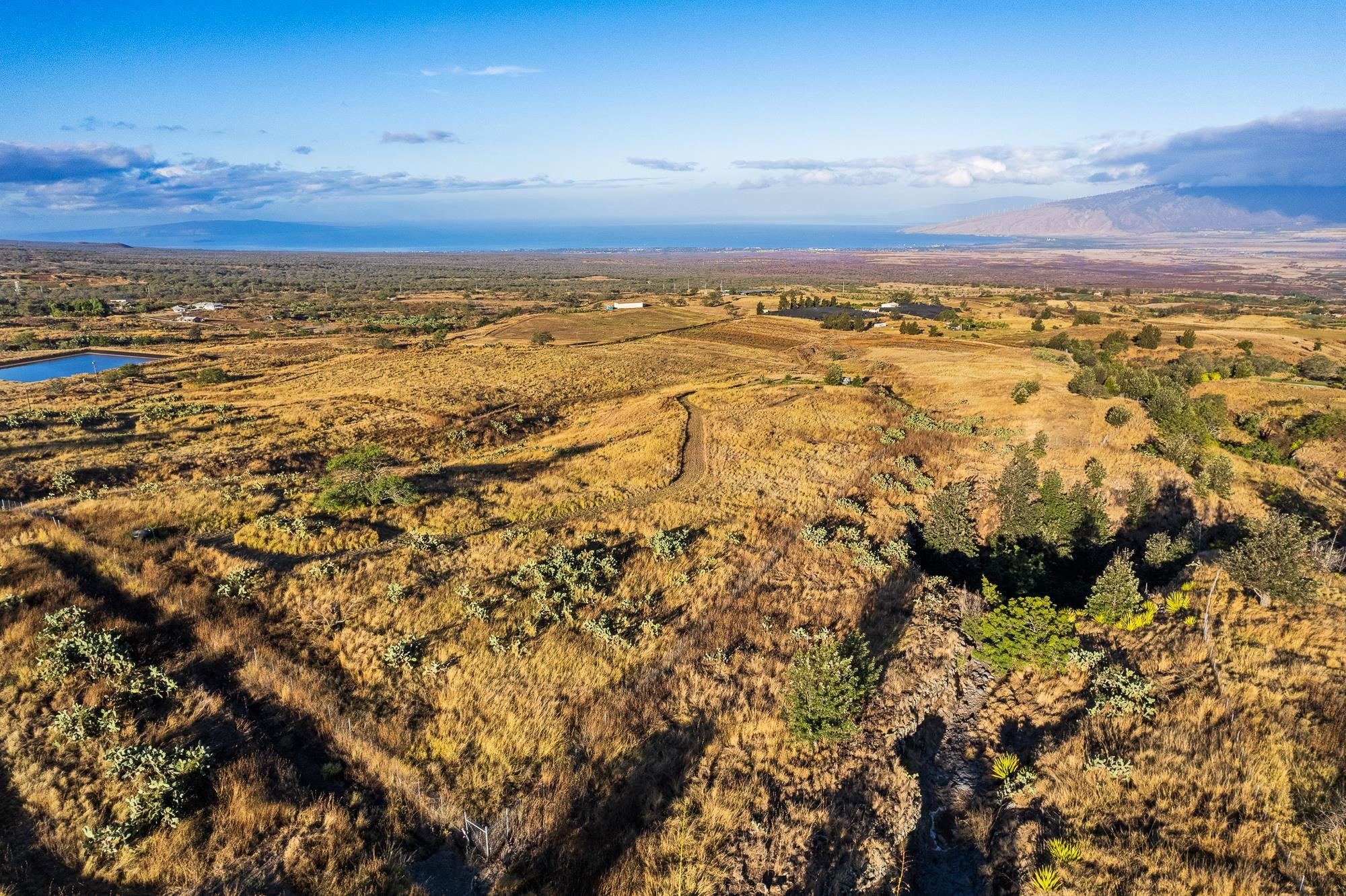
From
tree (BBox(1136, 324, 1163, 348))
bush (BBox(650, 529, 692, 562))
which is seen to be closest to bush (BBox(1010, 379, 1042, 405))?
bush (BBox(650, 529, 692, 562))

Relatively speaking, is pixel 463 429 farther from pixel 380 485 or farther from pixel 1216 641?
pixel 1216 641

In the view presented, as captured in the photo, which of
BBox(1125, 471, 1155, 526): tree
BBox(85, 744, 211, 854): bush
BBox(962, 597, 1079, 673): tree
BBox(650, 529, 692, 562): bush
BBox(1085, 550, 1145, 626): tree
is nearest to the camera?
BBox(85, 744, 211, 854): bush

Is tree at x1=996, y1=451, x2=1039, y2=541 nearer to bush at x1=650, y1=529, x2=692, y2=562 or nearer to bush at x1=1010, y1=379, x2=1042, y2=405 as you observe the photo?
bush at x1=650, y1=529, x2=692, y2=562

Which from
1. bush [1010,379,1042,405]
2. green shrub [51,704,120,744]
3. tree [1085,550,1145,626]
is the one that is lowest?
tree [1085,550,1145,626]

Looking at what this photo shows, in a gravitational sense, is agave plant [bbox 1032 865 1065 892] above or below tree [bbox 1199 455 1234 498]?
below

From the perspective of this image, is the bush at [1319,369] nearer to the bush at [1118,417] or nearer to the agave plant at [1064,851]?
the bush at [1118,417]

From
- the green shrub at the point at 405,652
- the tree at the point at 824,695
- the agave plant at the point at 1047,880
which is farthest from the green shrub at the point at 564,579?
the agave plant at the point at 1047,880
